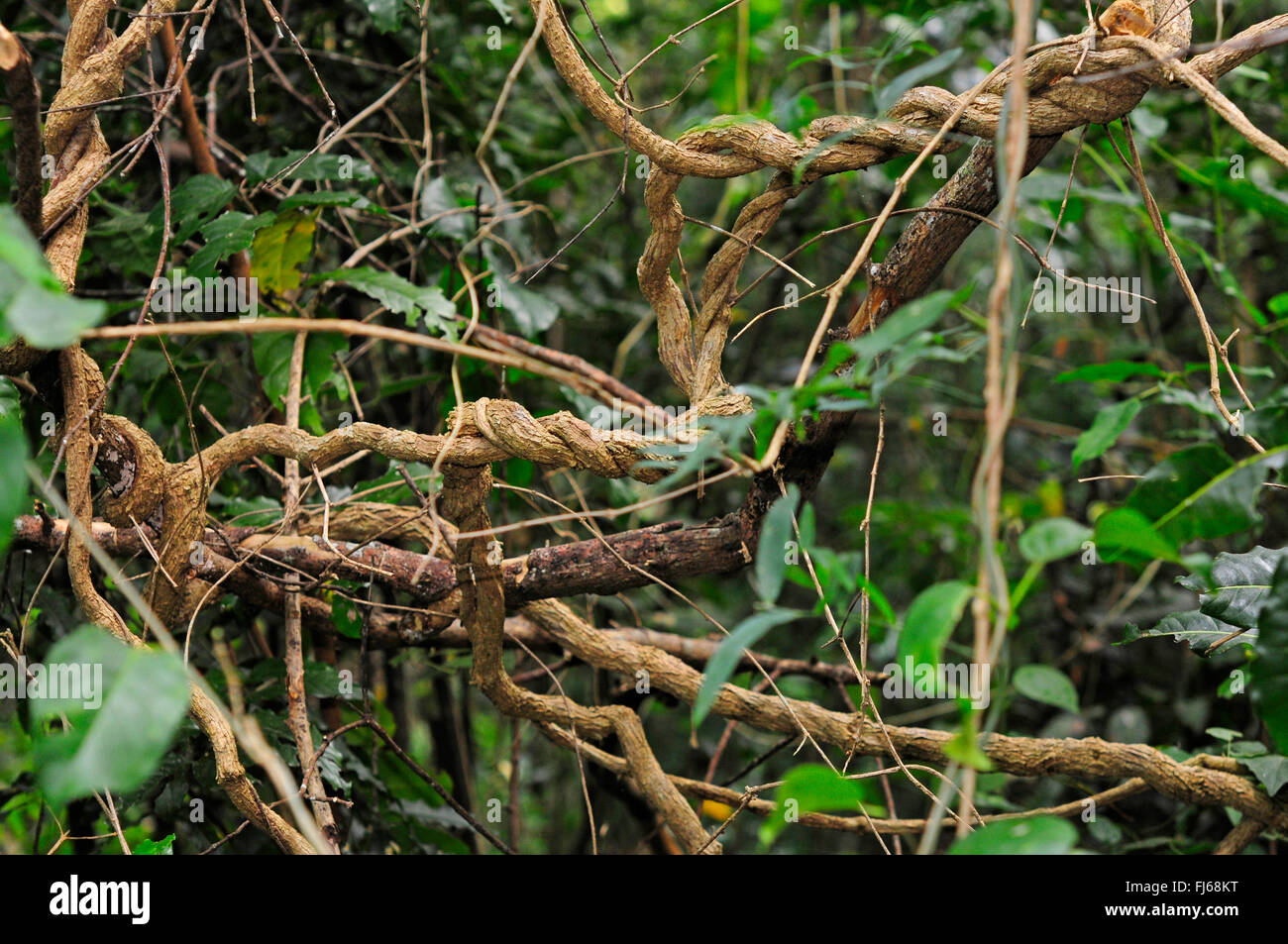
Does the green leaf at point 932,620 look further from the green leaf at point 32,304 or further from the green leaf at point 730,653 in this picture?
the green leaf at point 32,304

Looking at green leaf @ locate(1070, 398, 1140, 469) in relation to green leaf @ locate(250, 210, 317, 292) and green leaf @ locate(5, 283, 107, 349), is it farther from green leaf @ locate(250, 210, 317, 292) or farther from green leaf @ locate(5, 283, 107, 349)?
green leaf @ locate(250, 210, 317, 292)

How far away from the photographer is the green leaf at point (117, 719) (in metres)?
0.40

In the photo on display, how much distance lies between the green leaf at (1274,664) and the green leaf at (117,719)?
0.68 metres

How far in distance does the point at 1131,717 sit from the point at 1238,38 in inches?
55.0

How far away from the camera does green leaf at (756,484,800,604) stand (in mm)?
493

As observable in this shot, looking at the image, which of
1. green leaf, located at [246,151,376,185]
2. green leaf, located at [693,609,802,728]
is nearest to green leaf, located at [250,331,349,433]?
green leaf, located at [246,151,376,185]

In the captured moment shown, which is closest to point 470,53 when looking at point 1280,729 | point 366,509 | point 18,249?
point 366,509

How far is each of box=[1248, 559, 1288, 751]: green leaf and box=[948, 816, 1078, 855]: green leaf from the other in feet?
0.91

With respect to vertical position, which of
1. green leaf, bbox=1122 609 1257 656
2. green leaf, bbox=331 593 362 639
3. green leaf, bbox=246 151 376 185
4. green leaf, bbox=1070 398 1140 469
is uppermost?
green leaf, bbox=246 151 376 185

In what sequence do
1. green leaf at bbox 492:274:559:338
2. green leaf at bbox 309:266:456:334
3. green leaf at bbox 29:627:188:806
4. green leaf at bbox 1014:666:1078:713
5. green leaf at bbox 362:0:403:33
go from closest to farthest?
green leaf at bbox 29:627:188:806 < green leaf at bbox 1014:666:1078:713 < green leaf at bbox 309:266:456:334 < green leaf at bbox 362:0:403:33 < green leaf at bbox 492:274:559:338

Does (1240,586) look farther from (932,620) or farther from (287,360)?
(287,360)

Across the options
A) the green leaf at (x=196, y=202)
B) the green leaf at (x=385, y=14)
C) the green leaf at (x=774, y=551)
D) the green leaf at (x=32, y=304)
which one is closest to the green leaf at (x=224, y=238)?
the green leaf at (x=196, y=202)
